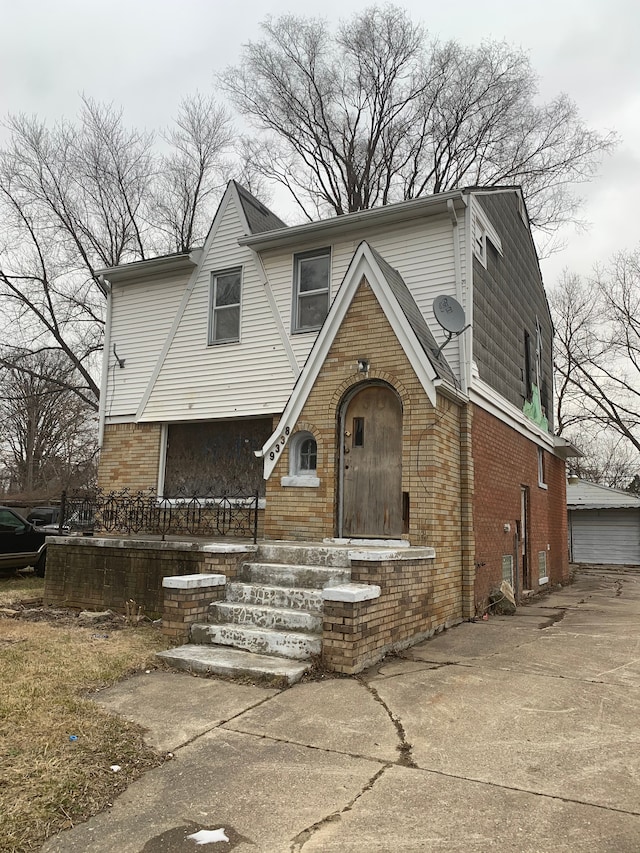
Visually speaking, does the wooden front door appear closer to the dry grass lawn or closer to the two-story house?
the two-story house

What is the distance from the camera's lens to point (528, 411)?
1377 cm

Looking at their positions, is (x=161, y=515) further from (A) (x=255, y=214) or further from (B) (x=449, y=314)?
(B) (x=449, y=314)

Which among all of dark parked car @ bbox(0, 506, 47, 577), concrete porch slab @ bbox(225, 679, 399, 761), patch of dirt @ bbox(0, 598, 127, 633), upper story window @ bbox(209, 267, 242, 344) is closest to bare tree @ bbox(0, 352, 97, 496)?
dark parked car @ bbox(0, 506, 47, 577)

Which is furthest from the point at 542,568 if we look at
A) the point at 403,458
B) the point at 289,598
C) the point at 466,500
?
the point at 289,598

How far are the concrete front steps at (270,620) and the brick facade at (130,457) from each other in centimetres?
A: 528

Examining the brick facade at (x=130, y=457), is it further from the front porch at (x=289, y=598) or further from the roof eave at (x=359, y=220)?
the roof eave at (x=359, y=220)

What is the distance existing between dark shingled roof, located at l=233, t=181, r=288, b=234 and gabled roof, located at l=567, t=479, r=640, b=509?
1730 cm

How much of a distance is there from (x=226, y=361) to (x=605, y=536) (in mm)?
21246

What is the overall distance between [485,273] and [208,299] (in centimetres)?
539

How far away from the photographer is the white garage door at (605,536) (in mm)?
25953

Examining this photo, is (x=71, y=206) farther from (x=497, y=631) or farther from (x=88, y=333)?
(x=497, y=631)

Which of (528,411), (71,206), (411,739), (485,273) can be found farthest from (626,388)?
(411,739)

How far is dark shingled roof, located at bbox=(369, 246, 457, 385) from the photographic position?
8.34m

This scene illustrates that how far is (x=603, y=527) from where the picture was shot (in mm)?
26469
